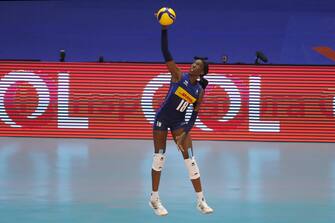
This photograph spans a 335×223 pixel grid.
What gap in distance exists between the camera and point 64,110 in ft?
43.2

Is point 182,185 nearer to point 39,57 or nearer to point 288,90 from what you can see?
point 288,90

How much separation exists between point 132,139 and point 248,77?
3036mm

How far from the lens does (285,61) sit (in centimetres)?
1532

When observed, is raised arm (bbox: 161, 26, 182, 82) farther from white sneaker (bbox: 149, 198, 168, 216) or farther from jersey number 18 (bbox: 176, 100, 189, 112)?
white sneaker (bbox: 149, 198, 168, 216)

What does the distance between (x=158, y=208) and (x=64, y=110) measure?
6.88m

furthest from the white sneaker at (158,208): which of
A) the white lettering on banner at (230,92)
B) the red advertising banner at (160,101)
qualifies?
the white lettering on banner at (230,92)

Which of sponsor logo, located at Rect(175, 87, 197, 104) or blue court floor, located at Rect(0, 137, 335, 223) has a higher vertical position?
sponsor logo, located at Rect(175, 87, 197, 104)

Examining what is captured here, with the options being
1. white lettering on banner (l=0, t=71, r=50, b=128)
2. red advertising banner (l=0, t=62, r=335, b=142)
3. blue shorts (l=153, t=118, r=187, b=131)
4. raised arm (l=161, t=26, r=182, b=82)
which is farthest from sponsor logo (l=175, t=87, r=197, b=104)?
white lettering on banner (l=0, t=71, r=50, b=128)

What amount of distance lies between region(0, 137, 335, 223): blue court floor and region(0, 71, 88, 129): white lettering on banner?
563 millimetres

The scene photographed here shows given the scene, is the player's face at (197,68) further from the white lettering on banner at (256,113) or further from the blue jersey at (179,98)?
the white lettering on banner at (256,113)

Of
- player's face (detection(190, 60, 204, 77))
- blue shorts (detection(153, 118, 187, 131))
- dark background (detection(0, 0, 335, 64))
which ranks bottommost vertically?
blue shorts (detection(153, 118, 187, 131))

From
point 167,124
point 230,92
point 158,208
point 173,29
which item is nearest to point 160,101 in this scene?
point 230,92

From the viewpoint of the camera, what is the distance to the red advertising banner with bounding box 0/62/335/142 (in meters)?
13.1

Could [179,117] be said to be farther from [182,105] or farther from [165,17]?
[165,17]
